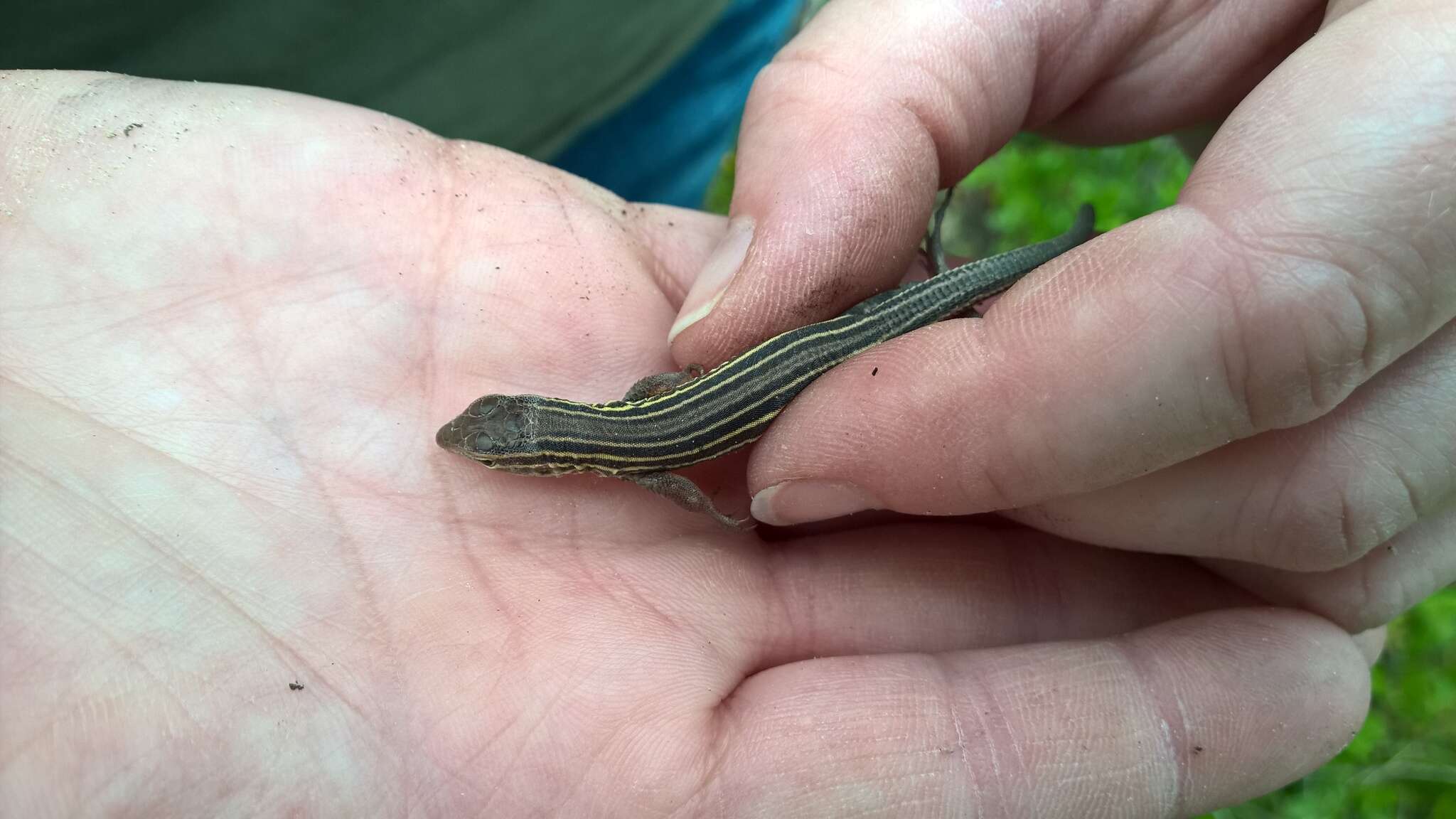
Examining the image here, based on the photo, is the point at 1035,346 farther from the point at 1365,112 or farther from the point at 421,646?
the point at 421,646

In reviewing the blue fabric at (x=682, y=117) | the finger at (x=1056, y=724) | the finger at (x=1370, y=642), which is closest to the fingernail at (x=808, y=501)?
the finger at (x=1056, y=724)

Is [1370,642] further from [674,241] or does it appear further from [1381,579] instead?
[674,241]

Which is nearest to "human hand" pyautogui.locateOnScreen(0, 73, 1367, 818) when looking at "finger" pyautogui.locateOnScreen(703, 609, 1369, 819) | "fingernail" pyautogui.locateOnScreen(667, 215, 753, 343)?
"finger" pyautogui.locateOnScreen(703, 609, 1369, 819)

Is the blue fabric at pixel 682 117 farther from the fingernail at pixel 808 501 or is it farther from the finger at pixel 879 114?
the fingernail at pixel 808 501

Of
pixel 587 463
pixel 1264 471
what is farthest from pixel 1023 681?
pixel 587 463

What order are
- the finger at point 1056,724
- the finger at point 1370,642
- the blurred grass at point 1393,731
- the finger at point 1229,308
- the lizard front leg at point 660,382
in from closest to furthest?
the finger at point 1229,308
the finger at point 1056,724
the lizard front leg at point 660,382
the finger at point 1370,642
the blurred grass at point 1393,731

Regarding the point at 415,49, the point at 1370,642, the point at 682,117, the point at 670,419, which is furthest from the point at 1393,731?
the point at 415,49
